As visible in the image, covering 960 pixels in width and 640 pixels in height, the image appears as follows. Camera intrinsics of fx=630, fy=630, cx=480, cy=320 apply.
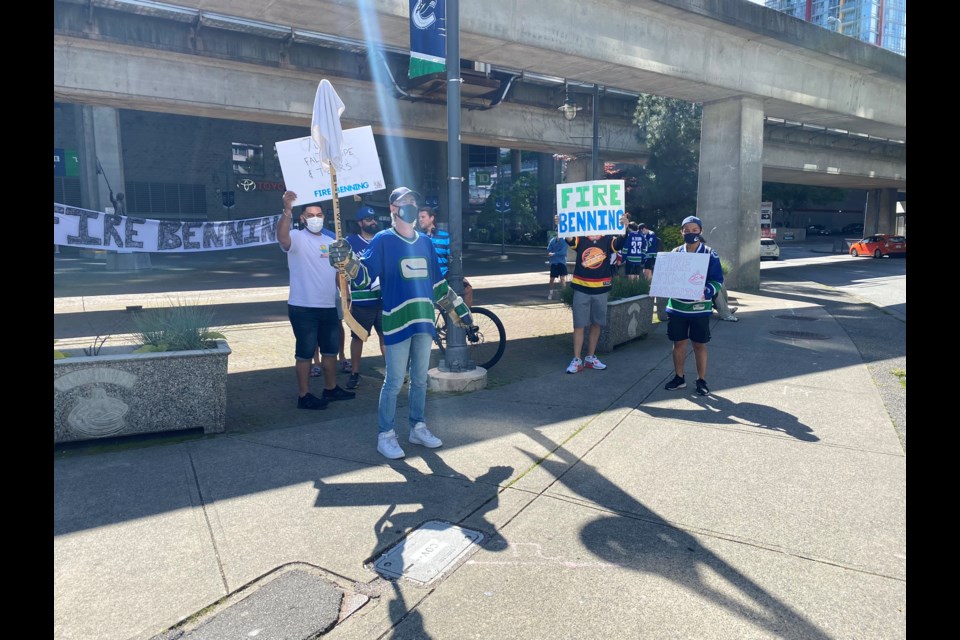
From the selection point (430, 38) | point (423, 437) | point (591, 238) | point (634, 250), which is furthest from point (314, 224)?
point (634, 250)

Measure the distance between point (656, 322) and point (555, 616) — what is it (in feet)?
30.8

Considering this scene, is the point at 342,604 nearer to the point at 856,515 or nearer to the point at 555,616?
the point at 555,616

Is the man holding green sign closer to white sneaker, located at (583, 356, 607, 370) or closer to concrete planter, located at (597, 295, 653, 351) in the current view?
white sneaker, located at (583, 356, 607, 370)

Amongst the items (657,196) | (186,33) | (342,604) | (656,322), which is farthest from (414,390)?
(657,196)

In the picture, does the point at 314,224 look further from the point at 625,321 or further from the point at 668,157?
the point at 668,157

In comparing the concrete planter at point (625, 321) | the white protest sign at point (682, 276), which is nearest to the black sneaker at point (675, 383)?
the white protest sign at point (682, 276)

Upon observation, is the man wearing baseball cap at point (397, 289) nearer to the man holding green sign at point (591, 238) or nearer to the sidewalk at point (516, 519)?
the sidewalk at point (516, 519)

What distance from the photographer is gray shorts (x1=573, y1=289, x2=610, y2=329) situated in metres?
7.80

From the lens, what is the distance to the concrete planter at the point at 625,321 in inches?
356

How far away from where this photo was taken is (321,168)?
5.91m

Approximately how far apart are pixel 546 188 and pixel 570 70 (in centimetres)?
4531

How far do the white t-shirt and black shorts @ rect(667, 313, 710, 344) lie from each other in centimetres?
369

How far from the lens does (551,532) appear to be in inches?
148

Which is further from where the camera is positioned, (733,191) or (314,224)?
(733,191)
